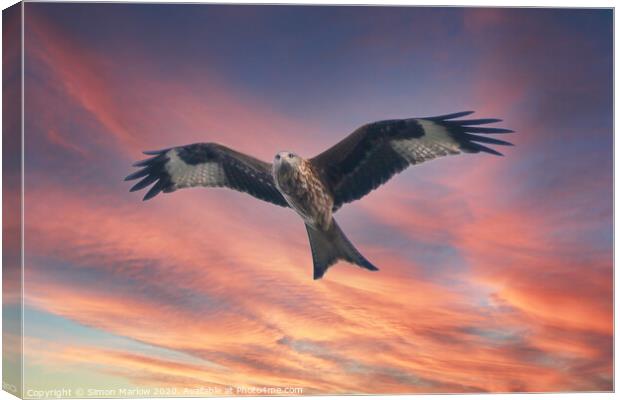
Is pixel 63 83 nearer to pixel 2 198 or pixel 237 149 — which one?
pixel 2 198

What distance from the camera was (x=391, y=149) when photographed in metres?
6.13

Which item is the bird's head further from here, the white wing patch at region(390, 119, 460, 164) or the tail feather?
the white wing patch at region(390, 119, 460, 164)

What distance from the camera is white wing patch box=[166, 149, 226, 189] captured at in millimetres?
6297

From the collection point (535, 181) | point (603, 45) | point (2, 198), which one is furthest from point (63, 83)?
point (603, 45)

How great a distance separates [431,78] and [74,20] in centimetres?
261

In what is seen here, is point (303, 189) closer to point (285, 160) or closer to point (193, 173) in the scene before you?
point (285, 160)

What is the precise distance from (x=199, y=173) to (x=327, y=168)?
36.5 inches

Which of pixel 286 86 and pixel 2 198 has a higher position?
pixel 286 86

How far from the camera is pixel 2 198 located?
6.29 metres

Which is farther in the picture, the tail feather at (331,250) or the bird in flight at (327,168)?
the tail feather at (331,250)

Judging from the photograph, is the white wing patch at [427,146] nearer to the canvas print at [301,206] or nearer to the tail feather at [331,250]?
the canvas print at [301,206]

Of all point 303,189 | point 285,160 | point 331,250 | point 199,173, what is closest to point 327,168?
point 303,189

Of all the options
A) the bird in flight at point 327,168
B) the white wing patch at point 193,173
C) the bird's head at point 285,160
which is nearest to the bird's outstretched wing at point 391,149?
the bird in flight at point 327,168

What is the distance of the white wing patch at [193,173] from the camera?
6297 millimetres
